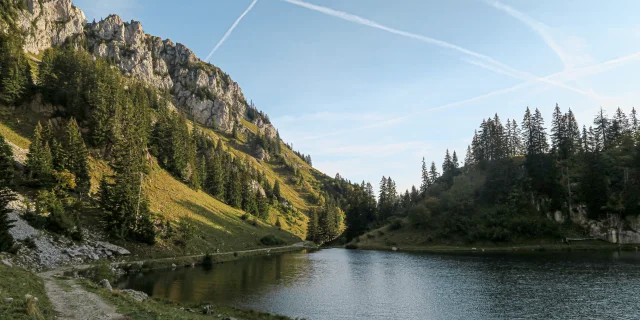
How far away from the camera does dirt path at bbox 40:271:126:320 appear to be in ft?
73.2

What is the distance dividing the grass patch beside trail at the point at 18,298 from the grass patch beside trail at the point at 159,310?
4.25m

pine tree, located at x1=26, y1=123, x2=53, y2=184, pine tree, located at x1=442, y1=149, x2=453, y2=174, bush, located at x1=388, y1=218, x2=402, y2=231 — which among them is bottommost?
bush, located at x1=388, y1=218, x2=402, y2=231

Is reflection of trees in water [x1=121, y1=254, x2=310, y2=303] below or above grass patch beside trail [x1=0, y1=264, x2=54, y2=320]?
below

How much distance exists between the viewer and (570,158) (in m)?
122

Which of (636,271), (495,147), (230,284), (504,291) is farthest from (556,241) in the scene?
(230,284)

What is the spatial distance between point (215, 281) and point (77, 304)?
101 ft

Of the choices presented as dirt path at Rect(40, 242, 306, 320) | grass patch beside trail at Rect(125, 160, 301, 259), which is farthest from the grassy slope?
dirt path at Rect(40, 242, 306, 320)

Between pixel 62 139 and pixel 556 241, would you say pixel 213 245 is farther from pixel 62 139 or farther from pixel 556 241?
pixel 556 241

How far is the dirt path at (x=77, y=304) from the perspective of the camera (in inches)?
878

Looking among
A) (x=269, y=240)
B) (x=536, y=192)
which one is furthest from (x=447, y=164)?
(x=269, y=240)

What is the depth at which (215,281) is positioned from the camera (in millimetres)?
55188

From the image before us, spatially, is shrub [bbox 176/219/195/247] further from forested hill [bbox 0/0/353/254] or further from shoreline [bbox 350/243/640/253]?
shoreline [bbox 350/243/640/253]

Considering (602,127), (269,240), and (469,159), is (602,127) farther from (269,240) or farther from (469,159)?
(269,240)

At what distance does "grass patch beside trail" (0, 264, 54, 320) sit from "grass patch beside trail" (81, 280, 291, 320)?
4.25m
